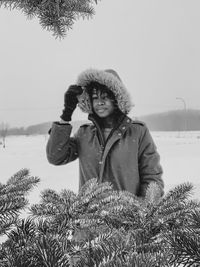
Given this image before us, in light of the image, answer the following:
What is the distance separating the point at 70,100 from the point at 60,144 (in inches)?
14.3

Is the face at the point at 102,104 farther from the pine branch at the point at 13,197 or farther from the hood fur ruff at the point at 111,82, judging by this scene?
the pine branch at the point at 13,197

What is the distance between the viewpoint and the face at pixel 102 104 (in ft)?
7.98

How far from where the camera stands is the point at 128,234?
0.53 metres

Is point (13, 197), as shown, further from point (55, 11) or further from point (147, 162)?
point (147, 162)

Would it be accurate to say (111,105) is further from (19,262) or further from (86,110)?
(19,262)

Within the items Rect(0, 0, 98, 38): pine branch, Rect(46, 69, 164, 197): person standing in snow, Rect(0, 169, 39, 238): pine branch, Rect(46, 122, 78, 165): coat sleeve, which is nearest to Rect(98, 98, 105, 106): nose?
Rect(46, 69, 164, 197): person standing in snow

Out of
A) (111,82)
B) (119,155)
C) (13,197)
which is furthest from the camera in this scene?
(111,82)

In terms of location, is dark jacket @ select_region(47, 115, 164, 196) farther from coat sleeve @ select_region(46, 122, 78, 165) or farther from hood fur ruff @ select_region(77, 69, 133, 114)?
hood fur ruff @ select_region(77, 69, 133, 114)

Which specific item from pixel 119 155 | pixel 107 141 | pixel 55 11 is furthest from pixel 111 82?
pixel 55 11

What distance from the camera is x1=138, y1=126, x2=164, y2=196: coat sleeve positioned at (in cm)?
229

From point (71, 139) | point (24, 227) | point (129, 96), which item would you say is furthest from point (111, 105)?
point (24, 227)

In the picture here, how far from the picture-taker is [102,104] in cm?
246

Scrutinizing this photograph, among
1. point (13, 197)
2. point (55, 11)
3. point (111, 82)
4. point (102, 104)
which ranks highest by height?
point (55, 11)

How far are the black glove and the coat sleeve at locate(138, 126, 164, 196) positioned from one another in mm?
620
